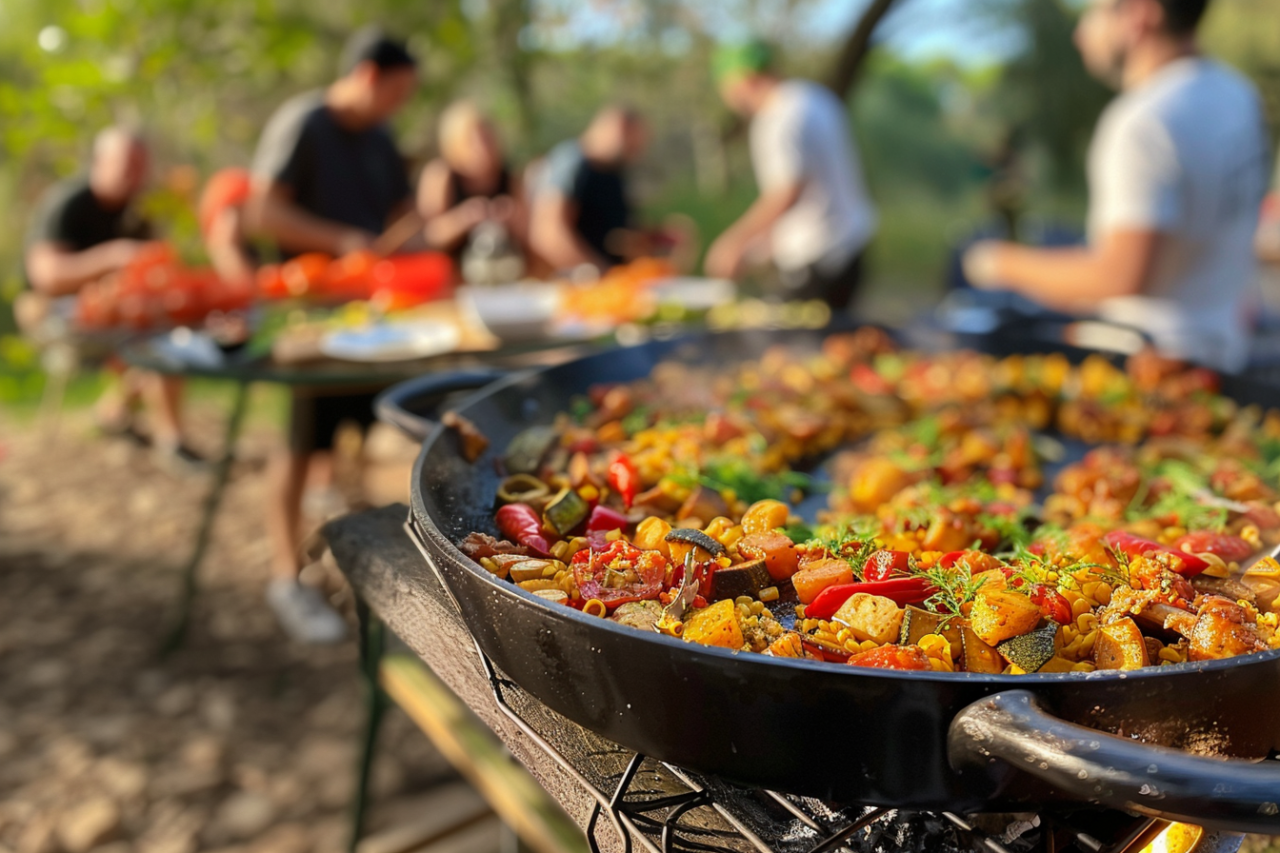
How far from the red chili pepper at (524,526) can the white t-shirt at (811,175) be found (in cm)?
493

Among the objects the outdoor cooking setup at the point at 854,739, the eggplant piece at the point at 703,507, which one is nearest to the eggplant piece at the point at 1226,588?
the outdoor cooking setup at the point at 854,739

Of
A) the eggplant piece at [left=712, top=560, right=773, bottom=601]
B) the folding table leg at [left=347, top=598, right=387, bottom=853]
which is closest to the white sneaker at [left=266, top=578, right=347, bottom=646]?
the folding table leg at [left=347, top=598, right=387, bottom=853]

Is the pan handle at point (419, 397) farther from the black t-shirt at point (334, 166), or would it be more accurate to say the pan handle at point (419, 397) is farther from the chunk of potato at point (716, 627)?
the black t-shirt at point (334, 166)

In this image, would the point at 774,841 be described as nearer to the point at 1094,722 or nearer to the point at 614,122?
the point at 1094,722

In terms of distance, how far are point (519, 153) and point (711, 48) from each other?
564cm

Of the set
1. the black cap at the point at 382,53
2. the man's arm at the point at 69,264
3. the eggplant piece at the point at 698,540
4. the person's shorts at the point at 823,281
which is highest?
the black cap at the point at 382,53

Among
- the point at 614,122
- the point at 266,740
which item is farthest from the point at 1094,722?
the point at 614,122

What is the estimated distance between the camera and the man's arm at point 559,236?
6469mm

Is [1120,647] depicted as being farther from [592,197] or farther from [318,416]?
[592,197]

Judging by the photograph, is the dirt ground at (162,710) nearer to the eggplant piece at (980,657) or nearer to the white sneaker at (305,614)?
the white sneaker at (305,614)

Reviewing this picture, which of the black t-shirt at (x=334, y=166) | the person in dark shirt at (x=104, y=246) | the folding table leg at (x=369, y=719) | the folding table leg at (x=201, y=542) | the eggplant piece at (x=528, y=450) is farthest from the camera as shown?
the person in dark shirt at (x=104, y=246)

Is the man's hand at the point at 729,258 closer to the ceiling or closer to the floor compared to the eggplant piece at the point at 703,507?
closer to the floor

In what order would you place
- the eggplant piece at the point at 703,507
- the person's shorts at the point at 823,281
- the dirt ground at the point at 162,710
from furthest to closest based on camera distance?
the person's shorts at the point at 823,281, the dirt ground at the point at 162,710, the eggplant piece at the point at 703,507

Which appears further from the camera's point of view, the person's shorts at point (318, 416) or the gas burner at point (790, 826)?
the person's shorts at point (318, 416)
